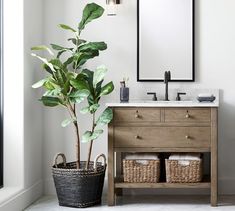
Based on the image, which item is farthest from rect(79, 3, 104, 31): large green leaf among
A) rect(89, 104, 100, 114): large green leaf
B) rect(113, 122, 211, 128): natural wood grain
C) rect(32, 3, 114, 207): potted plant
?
rect(113, 122, 211, 128): natural wood grain

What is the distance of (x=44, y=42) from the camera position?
4.88m

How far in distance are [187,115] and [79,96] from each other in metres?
0.88

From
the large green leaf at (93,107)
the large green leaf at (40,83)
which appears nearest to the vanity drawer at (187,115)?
the large green leaf at (93,107)

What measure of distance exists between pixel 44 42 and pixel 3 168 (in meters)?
1.25

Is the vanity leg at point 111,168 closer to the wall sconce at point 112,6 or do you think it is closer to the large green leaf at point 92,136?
the large green leaf at point 92,136

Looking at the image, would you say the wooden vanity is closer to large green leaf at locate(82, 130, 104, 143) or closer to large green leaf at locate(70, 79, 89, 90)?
large green leaf at locate(82, 130, 104, 143)

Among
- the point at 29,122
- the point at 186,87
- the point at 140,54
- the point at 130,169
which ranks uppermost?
the point at 140,54

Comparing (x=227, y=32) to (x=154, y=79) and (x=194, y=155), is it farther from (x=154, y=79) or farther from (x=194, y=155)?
(x=194, y=155)

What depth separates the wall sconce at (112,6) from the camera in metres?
4.72

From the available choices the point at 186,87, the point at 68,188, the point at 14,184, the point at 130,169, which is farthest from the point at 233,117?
the point at 14,184

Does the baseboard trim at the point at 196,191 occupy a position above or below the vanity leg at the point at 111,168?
below

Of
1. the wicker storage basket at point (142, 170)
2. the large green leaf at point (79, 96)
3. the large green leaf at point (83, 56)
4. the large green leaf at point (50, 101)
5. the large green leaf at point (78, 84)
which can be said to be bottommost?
the wicker storage basket at point (142, 170)

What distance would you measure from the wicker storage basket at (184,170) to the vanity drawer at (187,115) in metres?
0.34

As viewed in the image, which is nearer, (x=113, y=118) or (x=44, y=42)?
(x=113, y=118)
